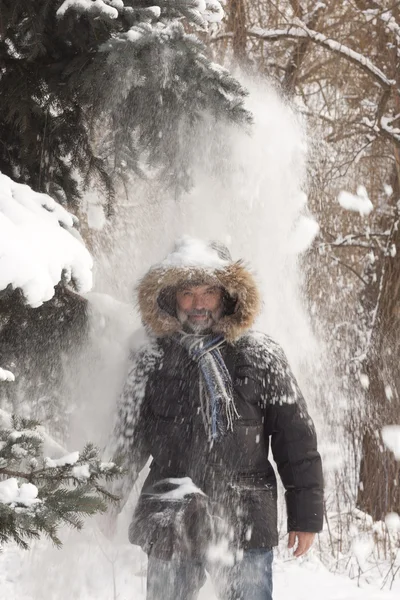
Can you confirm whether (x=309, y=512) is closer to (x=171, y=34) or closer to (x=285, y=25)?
(x=171, y=34)

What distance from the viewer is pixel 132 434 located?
304 cm

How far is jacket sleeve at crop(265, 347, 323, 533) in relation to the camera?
9.31 feet

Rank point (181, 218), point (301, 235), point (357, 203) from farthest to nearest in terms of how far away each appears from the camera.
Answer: point (357, 203), point (301, 235), point (181, 218)

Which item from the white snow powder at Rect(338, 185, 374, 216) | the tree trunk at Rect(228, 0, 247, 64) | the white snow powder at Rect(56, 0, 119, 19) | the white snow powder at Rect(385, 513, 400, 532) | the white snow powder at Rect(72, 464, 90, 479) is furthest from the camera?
the white snow powder at Rect(338, 185, 374, 216)

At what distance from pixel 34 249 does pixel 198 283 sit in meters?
1.18

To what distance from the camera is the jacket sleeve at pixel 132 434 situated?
9.95 feet

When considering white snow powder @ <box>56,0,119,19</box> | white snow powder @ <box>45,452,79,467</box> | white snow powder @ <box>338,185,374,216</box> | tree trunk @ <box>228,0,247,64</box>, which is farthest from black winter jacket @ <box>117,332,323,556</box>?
white snow powder @ <box>338,185,374,216</box>

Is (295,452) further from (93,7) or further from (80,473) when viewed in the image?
(93,7)

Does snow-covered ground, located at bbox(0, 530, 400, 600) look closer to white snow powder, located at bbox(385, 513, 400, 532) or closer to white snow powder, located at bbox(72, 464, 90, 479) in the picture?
white snow powder, located at bbox(385, 513, 400, 532)

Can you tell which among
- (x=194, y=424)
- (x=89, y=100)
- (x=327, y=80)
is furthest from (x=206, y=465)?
(x=327, y=80)

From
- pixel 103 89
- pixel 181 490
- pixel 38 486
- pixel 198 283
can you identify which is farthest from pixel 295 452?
pixel 103 89

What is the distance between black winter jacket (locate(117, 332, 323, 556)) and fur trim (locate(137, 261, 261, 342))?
0.09 m

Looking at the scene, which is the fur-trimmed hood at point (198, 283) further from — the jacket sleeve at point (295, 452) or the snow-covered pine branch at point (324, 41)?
the snow-covered pine branch at point (324, 41)

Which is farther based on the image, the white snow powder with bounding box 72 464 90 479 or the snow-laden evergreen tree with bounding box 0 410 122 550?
the white snow powder with bounding box 72 464 90 479
